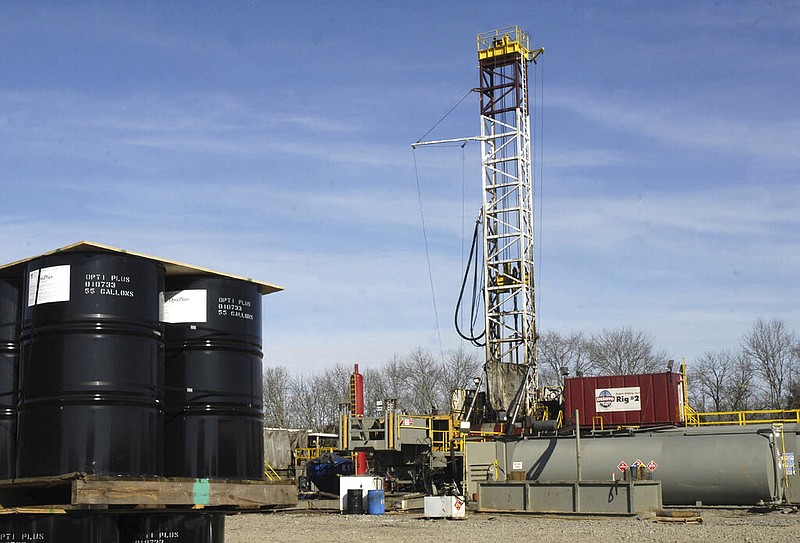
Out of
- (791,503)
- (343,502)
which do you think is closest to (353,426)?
(343,502)

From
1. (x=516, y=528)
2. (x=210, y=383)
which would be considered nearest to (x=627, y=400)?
(x=516, y=528)

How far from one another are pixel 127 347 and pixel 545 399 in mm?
28851

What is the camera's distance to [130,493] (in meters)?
7.31

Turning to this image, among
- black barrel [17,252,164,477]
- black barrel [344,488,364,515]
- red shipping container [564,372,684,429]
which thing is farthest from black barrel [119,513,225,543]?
red shipping container [564,372,684,429]

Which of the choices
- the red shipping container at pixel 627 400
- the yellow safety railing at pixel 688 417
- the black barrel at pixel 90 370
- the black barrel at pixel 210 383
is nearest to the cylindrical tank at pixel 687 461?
the red shipping container at pixel 627 400

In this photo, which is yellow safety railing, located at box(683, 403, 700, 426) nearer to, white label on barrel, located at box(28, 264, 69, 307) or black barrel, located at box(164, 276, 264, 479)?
black barrel, located at box(164, 276, 264, 479)

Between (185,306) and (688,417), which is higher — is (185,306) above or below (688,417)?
above

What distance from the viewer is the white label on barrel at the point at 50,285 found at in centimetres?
772

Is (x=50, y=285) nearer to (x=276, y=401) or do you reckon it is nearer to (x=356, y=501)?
(x=356, y=501)

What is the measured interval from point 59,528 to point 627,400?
80.5ft

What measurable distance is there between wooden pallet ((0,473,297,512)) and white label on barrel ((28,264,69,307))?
1448mm

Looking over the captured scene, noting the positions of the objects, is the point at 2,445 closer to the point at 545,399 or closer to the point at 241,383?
the point at 241,383

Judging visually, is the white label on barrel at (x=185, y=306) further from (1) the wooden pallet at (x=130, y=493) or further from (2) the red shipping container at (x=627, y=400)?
(2) the red shipping container at (x=627, y=400)

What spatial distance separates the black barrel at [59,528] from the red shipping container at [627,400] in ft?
76.8
